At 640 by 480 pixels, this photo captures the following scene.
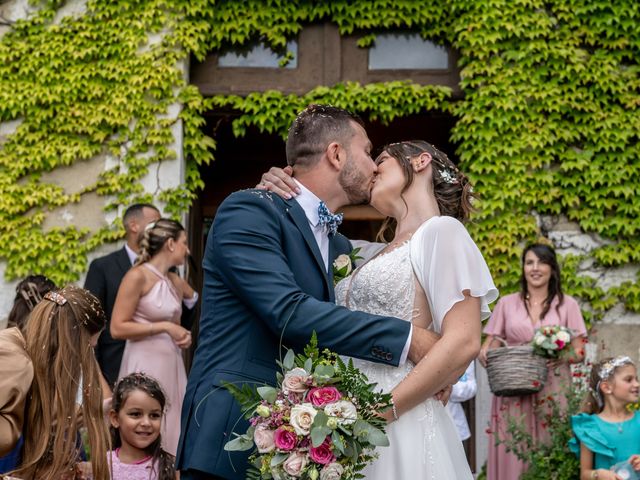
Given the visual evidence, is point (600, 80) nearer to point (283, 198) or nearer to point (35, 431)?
point (283, 198)

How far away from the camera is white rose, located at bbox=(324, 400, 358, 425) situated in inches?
119

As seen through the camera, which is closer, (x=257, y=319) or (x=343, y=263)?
(x=257, y=319)

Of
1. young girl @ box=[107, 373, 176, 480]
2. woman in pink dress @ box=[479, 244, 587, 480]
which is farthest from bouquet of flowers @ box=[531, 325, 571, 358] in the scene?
young girl @ box=[107, 373, 176, 480]

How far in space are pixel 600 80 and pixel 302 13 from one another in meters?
2.72

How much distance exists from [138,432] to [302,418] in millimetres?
2568

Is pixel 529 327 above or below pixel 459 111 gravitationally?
below

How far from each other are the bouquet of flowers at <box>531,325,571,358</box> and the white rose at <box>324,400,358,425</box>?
4.42 meters

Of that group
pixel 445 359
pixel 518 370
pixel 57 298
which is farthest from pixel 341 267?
pixel 518 370

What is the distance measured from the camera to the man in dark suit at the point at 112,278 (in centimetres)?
731

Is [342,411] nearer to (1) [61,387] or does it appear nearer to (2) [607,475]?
(1) [61,387]

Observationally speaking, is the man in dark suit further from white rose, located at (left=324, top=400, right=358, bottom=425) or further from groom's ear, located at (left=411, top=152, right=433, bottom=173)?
white rose, located at (left=324, top=400, right=358, bottom=425)

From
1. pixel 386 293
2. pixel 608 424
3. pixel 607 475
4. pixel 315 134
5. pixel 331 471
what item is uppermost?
pixel 315 134

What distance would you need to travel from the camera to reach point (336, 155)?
3816 millimetres

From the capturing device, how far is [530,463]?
719cm
